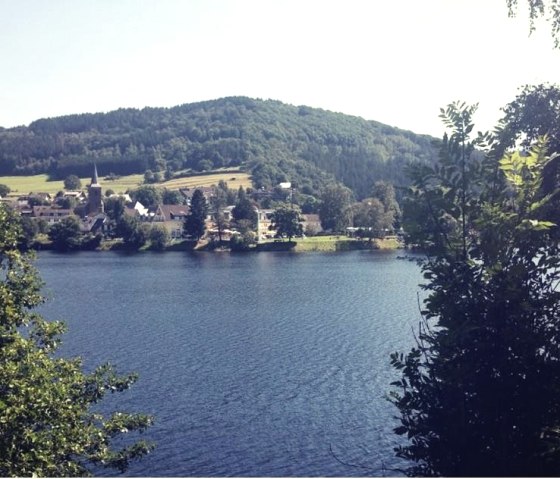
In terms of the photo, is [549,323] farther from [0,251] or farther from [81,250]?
[81,250]

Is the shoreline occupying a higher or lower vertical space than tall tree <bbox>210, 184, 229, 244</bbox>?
lower

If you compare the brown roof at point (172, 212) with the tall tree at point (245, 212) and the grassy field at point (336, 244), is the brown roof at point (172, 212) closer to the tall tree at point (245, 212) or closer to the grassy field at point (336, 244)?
the tall tree at point (245, 212)

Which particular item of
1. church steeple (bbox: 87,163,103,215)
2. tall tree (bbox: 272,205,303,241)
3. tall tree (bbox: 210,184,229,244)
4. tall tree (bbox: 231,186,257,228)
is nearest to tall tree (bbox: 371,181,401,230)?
tall tree (bbox: 272,205,303,241)

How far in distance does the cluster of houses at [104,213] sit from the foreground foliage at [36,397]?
113 metres

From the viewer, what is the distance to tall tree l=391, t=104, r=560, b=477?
927 centimetres

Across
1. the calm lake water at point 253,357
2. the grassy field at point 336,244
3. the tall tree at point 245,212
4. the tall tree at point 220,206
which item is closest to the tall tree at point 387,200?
the grassy field at point 336,244

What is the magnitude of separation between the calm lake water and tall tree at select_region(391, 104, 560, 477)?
250cm

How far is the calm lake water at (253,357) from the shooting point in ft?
86.9

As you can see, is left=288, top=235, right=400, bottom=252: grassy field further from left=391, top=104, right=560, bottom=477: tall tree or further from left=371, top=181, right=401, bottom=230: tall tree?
left=391, top=104, right=560, bottom=477: tall tree

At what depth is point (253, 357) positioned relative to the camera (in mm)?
41906

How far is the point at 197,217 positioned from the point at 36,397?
121 metres

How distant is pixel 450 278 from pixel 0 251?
10708 mm

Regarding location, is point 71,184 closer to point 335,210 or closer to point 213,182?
point 213,182

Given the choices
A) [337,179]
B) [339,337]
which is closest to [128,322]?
[339,337]
